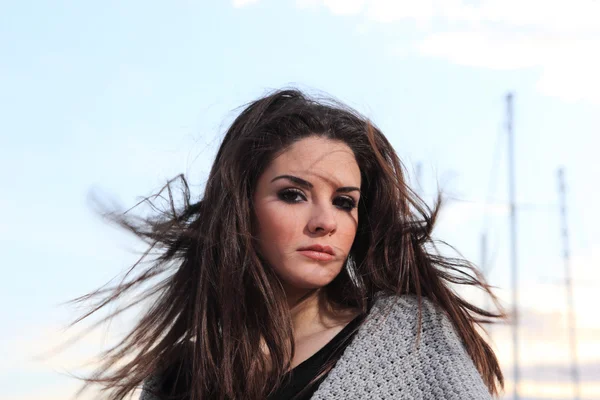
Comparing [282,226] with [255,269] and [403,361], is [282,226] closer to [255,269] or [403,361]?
[255,269]

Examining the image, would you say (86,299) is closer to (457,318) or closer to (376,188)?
(376,188)

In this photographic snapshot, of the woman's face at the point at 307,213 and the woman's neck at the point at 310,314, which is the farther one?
the woman's neck at the point at 310,314

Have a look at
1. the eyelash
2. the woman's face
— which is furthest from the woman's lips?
the eyelash

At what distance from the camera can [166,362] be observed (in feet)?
12.3

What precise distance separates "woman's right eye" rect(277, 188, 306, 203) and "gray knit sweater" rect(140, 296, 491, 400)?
1.63 ft

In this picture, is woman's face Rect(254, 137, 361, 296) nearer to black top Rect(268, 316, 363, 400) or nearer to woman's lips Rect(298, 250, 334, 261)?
woman's lips Rect(298, 250, 334, 261)

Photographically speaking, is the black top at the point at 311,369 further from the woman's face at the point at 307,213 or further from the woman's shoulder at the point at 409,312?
the woman's face at the point at 307,213

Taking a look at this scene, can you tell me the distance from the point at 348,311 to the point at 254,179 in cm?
63

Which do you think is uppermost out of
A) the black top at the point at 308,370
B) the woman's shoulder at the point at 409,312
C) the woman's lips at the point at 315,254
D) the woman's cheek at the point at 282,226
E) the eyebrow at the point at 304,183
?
the eyebrow at the point at 304,183

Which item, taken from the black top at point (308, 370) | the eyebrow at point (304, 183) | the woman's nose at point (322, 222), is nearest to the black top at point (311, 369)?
the black top at point (308, 370)

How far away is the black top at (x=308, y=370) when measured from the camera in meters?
3.20

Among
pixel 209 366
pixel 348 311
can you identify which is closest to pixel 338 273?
pixel 348 311

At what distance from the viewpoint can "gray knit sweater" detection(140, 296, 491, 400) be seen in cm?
292

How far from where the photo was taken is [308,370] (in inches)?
127
